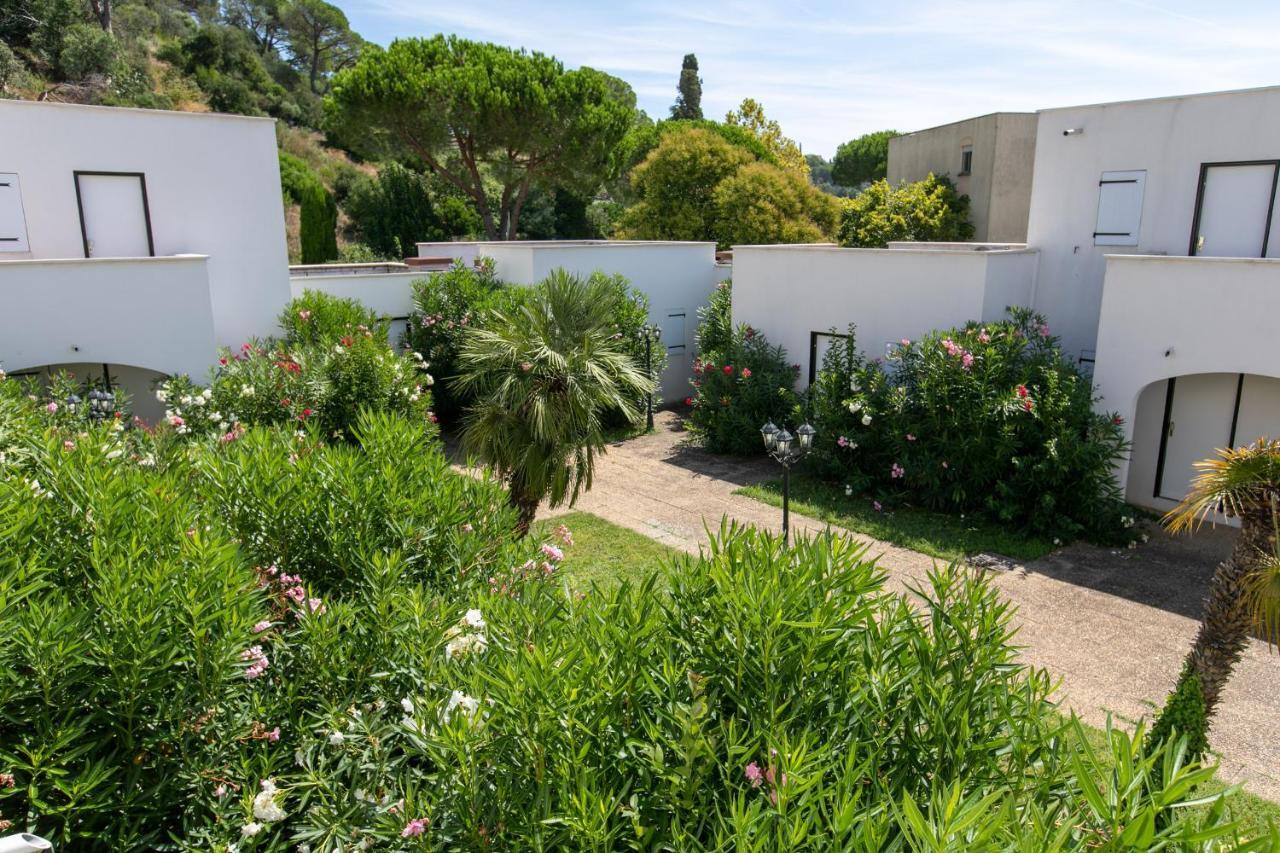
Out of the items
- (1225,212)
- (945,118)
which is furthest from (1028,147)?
(1225,212)

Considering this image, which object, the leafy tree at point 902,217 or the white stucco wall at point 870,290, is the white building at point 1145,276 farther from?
the leafy tree at point 902,217

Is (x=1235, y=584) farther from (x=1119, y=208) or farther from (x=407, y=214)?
(x=407, y=214)

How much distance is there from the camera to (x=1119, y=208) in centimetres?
1485

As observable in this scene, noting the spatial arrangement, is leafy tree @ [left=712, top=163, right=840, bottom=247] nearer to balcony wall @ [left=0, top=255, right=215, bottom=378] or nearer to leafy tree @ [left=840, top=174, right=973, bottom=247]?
leafy tree @ [left=840, top=174, right=973, bottom=247]

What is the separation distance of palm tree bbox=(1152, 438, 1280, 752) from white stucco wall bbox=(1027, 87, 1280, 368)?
6.89m

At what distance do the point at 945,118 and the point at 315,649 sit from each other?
3449cm

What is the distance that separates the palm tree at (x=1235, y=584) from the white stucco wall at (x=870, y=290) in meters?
7.85

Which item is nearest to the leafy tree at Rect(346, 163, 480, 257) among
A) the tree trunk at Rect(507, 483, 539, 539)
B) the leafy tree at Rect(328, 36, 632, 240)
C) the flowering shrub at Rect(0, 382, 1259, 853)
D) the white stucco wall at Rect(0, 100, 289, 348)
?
the leafy tree at Rect(328, 36, 632, 240)

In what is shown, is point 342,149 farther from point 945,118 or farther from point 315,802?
point 315,802

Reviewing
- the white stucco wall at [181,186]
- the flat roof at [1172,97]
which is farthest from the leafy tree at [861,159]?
the white stucco wall at [181,186]

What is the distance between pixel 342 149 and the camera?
1745 inches

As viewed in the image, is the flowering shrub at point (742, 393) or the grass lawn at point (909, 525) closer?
the grass lawn at point (909, 525)

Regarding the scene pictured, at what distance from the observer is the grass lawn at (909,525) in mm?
12492

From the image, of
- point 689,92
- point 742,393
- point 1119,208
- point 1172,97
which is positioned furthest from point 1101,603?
point 689,92
